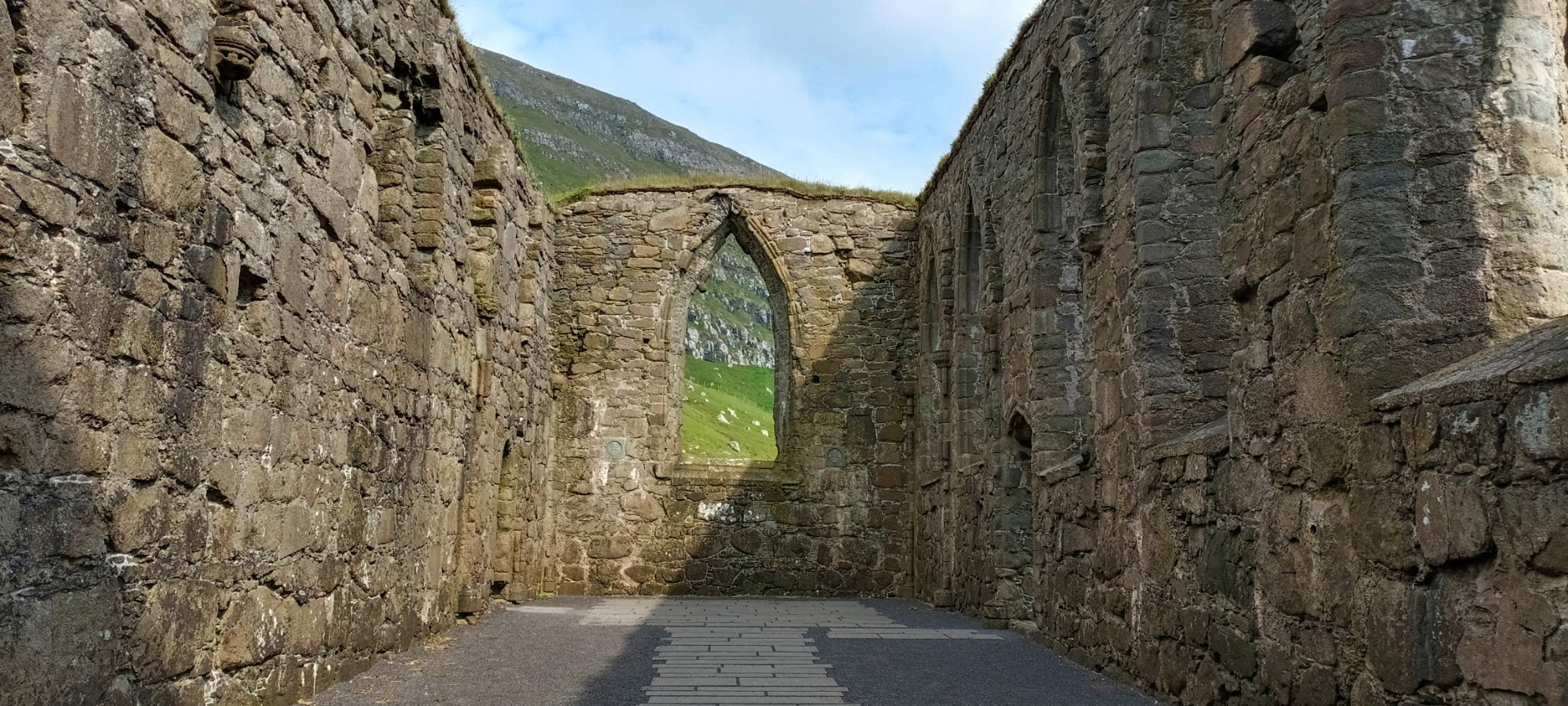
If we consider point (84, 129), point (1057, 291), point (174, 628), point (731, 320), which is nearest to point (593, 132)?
point (731, 320)

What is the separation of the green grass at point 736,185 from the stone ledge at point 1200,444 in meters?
9.12

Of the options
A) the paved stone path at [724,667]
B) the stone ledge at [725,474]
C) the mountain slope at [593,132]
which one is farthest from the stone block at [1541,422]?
the mountain slope at [593,132]

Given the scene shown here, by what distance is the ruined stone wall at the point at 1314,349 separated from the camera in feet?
10.7

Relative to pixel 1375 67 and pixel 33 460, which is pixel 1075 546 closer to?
pixel 1375 67

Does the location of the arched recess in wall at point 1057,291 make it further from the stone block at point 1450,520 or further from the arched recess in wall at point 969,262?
the stone block at point 1450,520

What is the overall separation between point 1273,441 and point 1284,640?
813 mm

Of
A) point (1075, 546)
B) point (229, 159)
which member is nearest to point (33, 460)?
point (229, 159)

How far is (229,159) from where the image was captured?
15.3 feet

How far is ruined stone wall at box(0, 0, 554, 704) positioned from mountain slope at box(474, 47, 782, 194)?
3311 inches

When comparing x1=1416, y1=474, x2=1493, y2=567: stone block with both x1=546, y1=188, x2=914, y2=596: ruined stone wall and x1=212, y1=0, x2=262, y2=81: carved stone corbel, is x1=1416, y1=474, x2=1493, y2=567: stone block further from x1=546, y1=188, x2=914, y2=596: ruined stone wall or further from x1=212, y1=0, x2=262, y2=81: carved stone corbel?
x1=546, y1=188, x2=914, y2=596: ruined stone wall

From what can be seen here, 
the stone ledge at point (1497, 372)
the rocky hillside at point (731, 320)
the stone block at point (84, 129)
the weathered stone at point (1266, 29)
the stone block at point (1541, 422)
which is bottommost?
the stone block at point (1541, 422)

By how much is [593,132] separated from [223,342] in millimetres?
107844

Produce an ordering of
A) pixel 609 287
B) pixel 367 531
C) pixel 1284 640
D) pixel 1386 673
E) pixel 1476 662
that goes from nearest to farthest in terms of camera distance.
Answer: pixel 1476 662, pixel 1386 673, pixel 1284 640, pixel 367 531, pixel 609 287

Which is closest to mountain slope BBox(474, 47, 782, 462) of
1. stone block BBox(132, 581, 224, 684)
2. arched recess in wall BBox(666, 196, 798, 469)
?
arched recess in wall BBox(666, 196, 798, 469)
